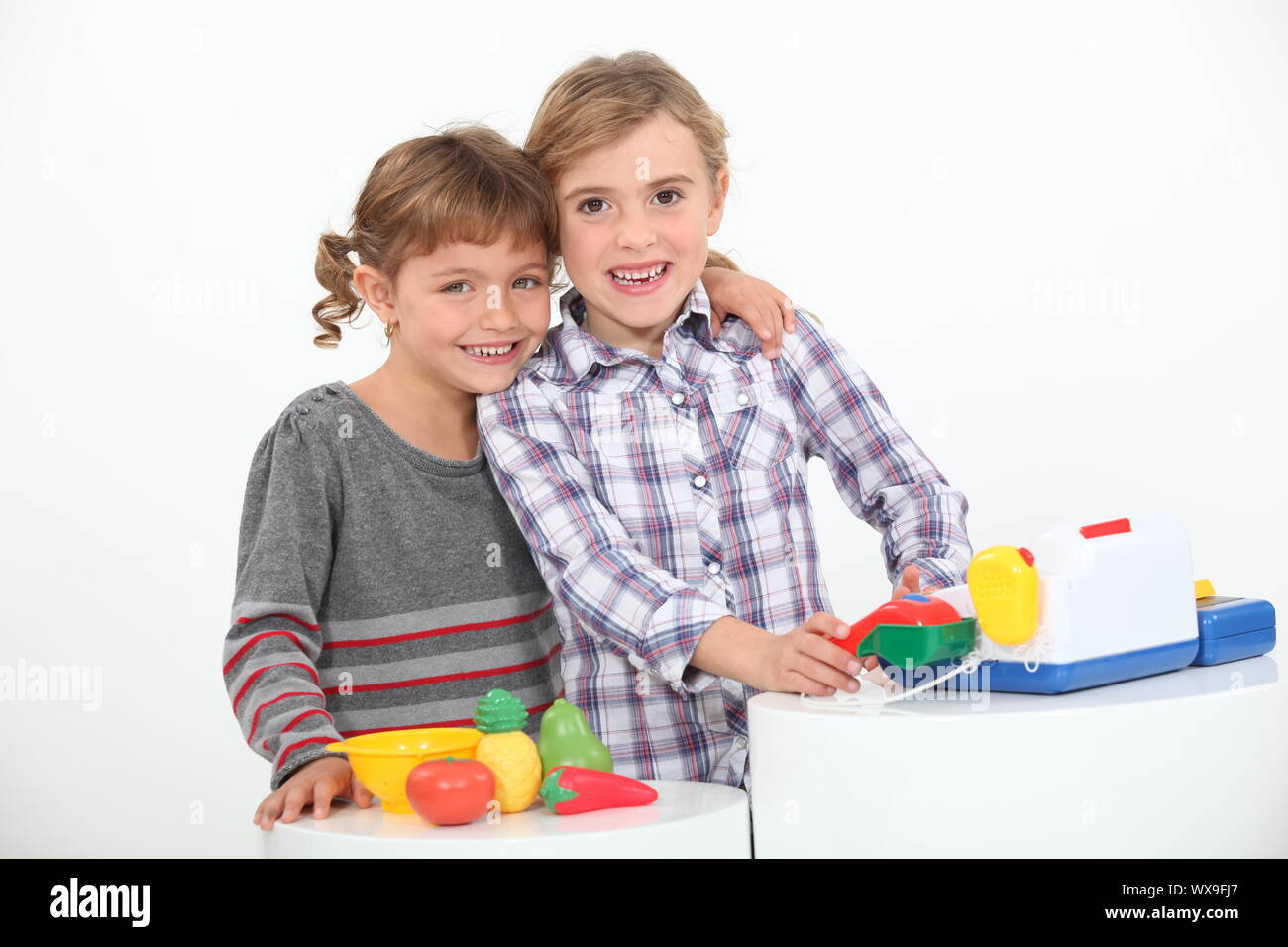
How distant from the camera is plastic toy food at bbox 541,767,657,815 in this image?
1.26 m

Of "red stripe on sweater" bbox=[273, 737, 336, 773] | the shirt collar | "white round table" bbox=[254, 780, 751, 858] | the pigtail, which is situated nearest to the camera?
"white round table" bbox=[254, 780, 751, 858]

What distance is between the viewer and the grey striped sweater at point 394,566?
1.71m

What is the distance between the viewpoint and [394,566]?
5.72 ft

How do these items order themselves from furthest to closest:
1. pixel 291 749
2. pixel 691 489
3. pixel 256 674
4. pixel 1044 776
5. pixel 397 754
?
pixel 691 489 < pixel 256 674 < pixel 291 749 < pixel 397 754 < pixel 1044 776

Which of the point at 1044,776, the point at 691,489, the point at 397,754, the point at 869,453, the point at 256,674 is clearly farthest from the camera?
the point at 869,453

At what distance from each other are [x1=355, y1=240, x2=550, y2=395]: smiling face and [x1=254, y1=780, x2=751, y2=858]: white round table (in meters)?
0.62

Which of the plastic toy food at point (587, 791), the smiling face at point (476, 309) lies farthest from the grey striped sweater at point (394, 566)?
the plastic toy food at point (587, 791)

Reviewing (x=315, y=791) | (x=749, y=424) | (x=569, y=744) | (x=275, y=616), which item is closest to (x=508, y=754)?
(x=569, y=744)

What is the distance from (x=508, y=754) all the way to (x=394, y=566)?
532 mm

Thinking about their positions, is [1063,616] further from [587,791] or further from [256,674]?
[256,674]

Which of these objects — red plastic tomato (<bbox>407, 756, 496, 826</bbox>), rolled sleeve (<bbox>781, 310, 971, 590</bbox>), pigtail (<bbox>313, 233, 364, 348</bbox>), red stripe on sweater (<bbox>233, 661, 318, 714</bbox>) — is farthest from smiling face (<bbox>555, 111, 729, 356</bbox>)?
red plastic tomato (<bbox>407, 756, 496, 826</bbox>)

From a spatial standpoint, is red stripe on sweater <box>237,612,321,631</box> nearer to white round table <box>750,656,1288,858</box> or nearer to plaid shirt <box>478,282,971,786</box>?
plaid shirt <box>478,282,971,786</box>

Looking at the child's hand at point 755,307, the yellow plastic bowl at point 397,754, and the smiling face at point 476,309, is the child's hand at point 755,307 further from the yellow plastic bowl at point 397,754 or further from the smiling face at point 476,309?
the yellow plastic bowl at point 397,754
